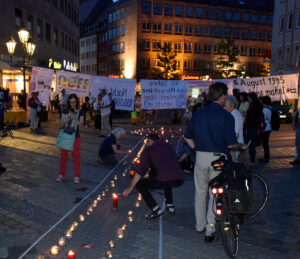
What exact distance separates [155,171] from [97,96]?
11285 mm

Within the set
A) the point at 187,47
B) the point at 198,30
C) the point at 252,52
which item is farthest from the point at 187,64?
the point at 252,52

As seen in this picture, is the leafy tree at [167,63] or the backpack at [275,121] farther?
the leafy tree at [167,63]

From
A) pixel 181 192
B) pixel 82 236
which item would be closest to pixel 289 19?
pixel 181 192

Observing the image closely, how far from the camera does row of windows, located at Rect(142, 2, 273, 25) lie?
222 feet

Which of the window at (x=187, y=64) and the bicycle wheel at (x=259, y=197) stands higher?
the window at (x=187, y=64)

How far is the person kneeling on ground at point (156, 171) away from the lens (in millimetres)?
5633

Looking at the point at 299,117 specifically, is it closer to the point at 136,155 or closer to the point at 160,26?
the point at 136,155

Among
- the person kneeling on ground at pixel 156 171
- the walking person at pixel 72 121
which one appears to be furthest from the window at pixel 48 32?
the person kneeling on ground at pixel 156 171

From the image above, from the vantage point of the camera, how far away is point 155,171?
5.82 metres

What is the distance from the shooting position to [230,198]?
4.31 m

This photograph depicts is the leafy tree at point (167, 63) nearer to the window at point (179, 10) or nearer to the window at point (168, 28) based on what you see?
the window at point (168, 28)

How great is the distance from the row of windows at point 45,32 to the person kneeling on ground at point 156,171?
24.0 meters

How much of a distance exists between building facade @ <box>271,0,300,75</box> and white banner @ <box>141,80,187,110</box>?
69.6 feet

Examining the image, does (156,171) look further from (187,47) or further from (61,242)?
(187,47)
